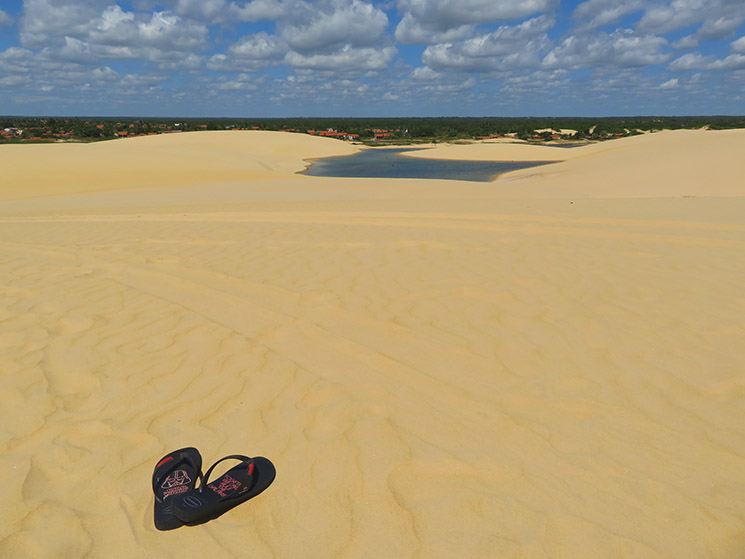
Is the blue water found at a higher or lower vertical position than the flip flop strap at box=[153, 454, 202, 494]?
lower

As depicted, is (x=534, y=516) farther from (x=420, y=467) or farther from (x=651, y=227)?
(x=651, y=227)

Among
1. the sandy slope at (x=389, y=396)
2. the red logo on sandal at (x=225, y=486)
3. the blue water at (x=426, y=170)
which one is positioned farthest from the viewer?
the blue water at (x=426, y=170)

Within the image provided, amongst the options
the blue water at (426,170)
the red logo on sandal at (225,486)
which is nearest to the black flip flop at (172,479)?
the red logo on sandal at (225,486)

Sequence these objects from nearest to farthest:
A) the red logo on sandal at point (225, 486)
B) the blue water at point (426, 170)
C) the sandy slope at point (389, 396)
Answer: the sandy slope at point (389, 396) → the red logo on sandal at point (225, 486) → the blue water at point (426, 170)

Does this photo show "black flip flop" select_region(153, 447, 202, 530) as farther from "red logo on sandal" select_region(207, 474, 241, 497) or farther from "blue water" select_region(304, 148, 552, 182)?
"blue water" select_region(304, 148, 552, 182)

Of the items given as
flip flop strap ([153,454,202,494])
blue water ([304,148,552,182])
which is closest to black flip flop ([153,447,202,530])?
flip flop strap ([153,454,202,494])

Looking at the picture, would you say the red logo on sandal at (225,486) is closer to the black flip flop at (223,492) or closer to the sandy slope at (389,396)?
the black flip flop at (223,492)

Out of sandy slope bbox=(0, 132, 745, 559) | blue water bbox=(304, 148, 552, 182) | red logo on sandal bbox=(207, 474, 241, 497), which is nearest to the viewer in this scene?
sandy slope bbox=(0, 132, 745, 559)
